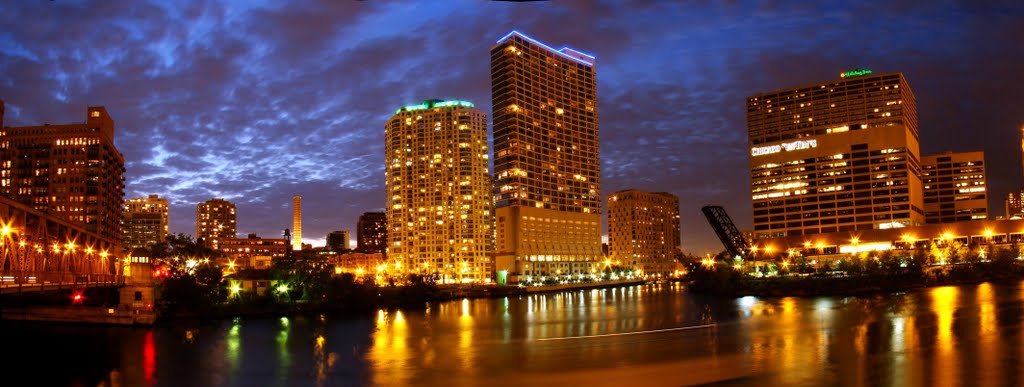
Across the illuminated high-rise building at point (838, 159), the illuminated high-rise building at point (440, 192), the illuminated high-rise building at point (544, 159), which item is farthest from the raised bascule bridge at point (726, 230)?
the illuminated high-rise building at point (440, 192)

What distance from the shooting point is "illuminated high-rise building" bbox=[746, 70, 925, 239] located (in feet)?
489

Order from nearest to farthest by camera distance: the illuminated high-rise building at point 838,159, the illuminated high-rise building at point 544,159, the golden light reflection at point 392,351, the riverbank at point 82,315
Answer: the golden light reflection at point 392,351
the riverbank at point 82,315
the illuminated high-rise building at point 838,159
the illuminated high-rise building at point 544,159

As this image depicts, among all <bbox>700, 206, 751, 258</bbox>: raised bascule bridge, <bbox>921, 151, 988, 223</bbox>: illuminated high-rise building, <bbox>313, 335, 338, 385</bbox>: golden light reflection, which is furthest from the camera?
<bbox>921, 151, 988, 223</bbox>: illuminated high-rise building

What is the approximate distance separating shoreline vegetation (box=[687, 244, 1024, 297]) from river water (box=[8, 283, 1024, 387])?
2071 cm

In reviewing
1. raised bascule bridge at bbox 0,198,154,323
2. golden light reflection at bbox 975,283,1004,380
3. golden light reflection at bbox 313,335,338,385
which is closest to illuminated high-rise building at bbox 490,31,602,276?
raised bascule bridge at bbox 0,198,154,323

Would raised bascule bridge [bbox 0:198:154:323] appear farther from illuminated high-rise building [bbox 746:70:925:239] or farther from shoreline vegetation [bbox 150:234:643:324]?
illuminated high-rise building [bbox 746:70:925:239]

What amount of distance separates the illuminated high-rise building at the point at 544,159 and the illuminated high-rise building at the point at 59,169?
257ft

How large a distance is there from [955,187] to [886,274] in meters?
101

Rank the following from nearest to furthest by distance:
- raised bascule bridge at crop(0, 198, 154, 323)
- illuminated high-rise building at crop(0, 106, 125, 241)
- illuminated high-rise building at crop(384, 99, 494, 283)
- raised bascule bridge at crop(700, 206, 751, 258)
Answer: raised bascule bridge at crop(0, 198, 154, 323) < illuminated high-rise building at crop(0, 106, 125, 241) < raised bascule bridge at crop(700, 206, 751, 258) < illuminated high-rise building at crop(384, 99, 494, 283)

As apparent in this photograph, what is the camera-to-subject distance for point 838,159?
15488 cm

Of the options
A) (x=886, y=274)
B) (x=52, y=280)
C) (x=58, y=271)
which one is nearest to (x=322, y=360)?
(x=58, y=271)

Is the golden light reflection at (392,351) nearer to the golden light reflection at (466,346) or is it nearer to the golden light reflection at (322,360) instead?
the golden light reflection at (322,360)

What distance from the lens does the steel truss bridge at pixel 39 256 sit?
120ft

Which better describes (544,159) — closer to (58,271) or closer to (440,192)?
(440,192)
